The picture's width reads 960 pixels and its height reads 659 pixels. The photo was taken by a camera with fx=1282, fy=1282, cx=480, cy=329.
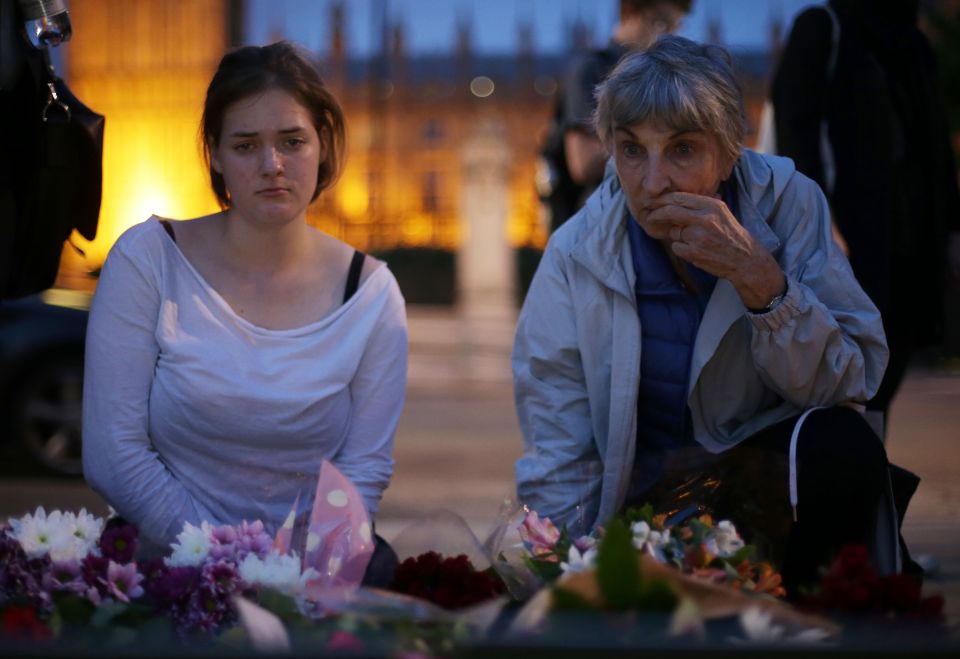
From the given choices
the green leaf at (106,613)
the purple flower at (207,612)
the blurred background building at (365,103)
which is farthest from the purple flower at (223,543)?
the blurred background building at (365,103)

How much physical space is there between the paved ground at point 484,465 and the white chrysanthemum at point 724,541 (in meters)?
0.34

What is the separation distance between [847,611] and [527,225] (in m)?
41.9

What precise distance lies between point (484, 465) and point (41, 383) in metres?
2.27

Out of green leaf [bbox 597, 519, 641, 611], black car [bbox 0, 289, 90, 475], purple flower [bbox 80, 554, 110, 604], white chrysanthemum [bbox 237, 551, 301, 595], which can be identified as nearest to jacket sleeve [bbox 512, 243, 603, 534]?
white chrysanthemum [bbox 237, 551, 301, 595]

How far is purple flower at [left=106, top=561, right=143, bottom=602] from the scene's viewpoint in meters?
1.92

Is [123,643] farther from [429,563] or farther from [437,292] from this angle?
[437,292]

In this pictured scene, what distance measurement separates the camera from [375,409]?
2.71 metres

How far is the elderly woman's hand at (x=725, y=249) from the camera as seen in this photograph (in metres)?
2.27

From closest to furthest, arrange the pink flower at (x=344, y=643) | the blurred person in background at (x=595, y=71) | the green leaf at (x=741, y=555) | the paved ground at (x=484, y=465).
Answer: the pink flower at (x=344, y=643)
the green leaf at (x=741, y=555)
the paved ground at (x=484, y=465)
the blurred person in background at (x=595, y=71)

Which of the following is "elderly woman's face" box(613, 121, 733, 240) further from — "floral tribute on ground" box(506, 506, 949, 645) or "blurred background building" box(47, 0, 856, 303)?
"blurred background building" box(47, 0, 856, 303)

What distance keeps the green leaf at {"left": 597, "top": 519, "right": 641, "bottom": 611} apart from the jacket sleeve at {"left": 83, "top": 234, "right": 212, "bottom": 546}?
1373 mm

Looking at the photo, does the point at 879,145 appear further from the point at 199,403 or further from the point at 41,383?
the point at 41,383

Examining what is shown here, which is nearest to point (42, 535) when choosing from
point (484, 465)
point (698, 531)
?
point (698, 531)

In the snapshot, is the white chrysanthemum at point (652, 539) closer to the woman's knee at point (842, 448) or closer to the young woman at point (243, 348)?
the woman's knee at point (842, 448)
